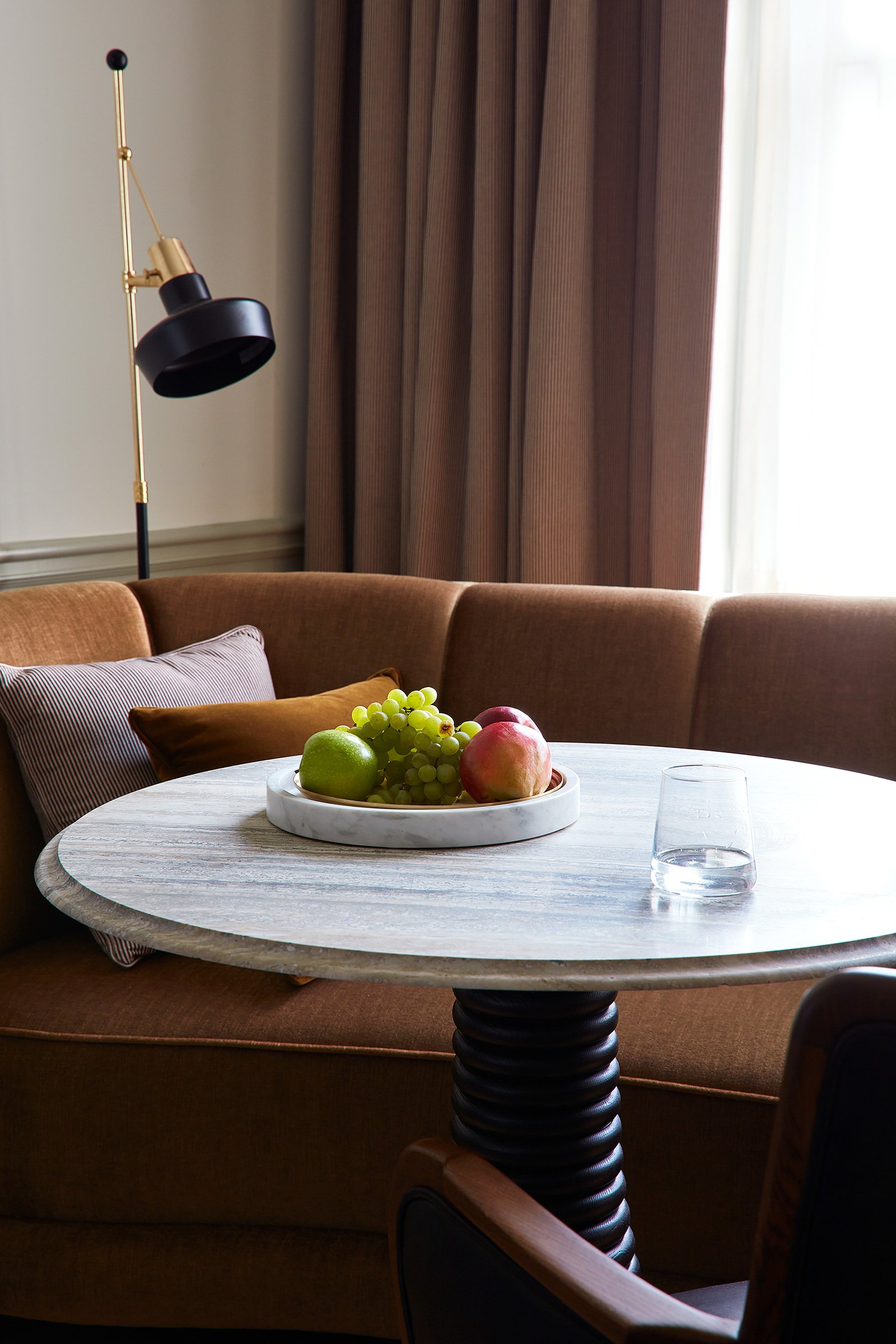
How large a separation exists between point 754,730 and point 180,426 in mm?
1512

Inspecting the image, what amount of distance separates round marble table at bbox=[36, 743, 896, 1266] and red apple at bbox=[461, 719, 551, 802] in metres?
0.06

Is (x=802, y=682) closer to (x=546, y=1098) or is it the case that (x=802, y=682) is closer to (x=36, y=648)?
(x=546, y=1098)

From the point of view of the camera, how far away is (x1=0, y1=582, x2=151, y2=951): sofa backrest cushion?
64.9 inches

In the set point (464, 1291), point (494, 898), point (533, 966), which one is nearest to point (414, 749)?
point (494, 898)

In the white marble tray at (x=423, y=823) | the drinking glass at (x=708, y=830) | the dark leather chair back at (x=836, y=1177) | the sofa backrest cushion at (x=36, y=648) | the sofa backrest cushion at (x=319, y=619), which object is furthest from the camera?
the sofa backrest cushion at (x=319, y=619)

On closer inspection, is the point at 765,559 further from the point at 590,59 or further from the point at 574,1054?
the point at 574,1054

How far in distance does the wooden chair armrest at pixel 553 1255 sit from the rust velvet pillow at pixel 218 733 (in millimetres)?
917

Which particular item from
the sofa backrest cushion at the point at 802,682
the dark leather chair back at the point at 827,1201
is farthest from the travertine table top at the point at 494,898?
the sofa backrest cushion at the point at 802,682

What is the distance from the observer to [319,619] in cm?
214

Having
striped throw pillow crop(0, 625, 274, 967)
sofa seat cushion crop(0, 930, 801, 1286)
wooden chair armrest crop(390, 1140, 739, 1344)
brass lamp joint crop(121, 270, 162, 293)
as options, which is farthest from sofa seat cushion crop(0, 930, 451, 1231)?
brass lamp joint crop(121, 270, 162, 293)

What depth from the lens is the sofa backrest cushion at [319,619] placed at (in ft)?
6.84

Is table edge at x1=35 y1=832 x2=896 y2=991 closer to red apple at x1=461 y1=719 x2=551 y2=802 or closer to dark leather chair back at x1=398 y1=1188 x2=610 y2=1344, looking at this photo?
dark leather chair back at x1=398 y1=1188 x2=610 y2=1344

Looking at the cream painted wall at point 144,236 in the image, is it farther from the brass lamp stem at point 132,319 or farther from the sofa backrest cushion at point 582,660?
the sofa backrest cushion at point 582,660

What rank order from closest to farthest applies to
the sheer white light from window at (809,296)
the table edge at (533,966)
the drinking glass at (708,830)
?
the table edge at (533,966) < the drinking glass at (708,830) < the sheer white light from window at (809,296)
